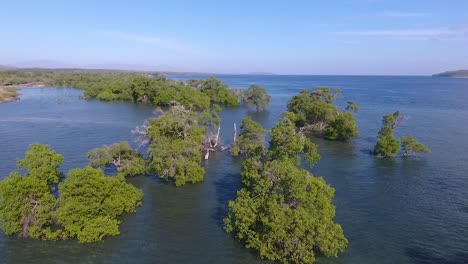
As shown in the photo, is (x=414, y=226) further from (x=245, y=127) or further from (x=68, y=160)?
(x=68, y=160)

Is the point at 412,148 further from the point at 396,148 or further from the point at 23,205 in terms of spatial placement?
the point at 23,205

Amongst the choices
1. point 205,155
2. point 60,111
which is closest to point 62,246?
point 205,155

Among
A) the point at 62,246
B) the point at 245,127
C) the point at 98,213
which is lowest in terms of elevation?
the point at 62,246

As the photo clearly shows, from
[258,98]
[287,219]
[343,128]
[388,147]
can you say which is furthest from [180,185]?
[258,98]

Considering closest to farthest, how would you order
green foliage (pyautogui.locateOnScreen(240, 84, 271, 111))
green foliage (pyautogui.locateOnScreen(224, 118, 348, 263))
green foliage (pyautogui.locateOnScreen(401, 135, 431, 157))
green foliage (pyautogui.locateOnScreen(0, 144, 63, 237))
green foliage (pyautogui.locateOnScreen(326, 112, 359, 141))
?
1. green foliage (pyautogui.locateOnScreen(224, 118, 348, 263))
2. green foliage (pyautogui.locateOnScreen(0, 144, 63, 237))
3. green foliage (pyautogui.locateOnScreen(401, 135, 431, 157))
4. green foliage (pyautogui.locateOnScreen(326, 112, 359, 141))
5. green foliage (pyautogui.locateOnScreen(240, 84, 271, 111))

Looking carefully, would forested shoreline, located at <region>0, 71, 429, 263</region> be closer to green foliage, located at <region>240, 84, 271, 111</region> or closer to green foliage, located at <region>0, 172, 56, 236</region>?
green foliage, located at <region>0, 172, 56, 236</region>

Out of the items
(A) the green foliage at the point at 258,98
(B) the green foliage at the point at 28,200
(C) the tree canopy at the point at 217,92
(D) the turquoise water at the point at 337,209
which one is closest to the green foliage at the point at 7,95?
(D) the turquoise water at the point at 337,209

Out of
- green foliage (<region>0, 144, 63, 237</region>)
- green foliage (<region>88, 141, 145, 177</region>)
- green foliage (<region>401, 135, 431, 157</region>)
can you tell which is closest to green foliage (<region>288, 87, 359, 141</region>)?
green foliage (<region>401, 135, 431, 157</region>)
